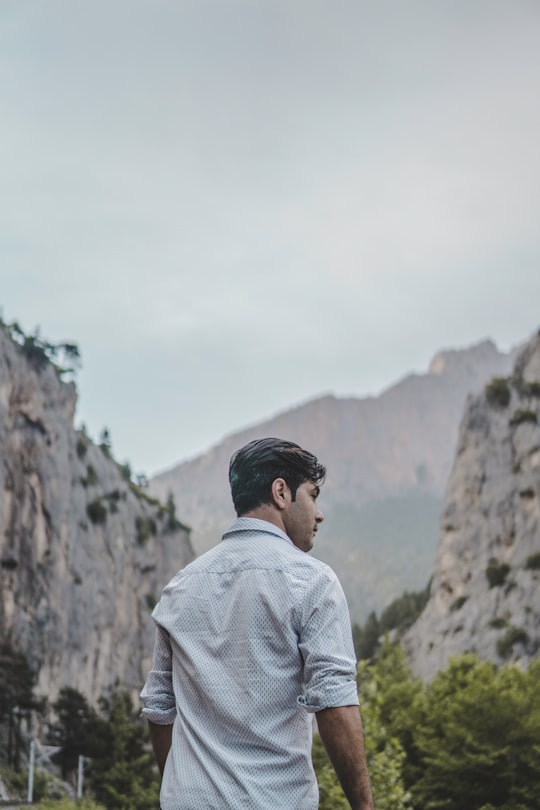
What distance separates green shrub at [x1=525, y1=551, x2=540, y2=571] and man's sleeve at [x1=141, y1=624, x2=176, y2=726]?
87731 mm

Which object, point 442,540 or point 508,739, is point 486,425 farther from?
point 508,739

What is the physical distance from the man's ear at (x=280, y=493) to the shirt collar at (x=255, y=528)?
10cm

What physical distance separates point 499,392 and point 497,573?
1959 cm

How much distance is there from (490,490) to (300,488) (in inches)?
3928

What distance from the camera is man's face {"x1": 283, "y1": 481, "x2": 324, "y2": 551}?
4980 millimetres

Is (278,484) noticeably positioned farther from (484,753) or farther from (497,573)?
(497,573)

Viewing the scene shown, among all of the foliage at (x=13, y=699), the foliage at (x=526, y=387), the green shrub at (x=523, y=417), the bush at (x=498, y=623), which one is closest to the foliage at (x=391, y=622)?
the green shrub at (x=523, y=417)

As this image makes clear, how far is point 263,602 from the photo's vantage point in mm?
4602

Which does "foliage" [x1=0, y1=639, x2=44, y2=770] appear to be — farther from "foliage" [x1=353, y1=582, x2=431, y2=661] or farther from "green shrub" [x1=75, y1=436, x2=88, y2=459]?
"foliage" [x1=353, y1=582, x2=431, y2=661]

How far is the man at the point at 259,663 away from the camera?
439cm

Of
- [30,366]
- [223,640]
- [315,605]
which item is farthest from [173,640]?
[30,366]

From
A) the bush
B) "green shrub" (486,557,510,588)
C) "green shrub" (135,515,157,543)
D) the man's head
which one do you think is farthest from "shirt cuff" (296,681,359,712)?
"green shrub" (135,515,157,543)

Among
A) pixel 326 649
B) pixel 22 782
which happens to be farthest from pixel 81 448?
pixel 326 649

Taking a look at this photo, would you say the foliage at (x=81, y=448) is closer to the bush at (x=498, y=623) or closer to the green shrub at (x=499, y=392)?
the green shrub at (x=499, y=392)
